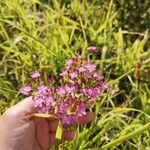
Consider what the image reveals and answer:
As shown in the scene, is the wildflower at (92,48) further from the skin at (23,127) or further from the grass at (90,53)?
the skin at (23,127)

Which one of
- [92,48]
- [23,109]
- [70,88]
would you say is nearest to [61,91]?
[70,88]

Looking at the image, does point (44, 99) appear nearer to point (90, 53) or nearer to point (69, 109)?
point (69, 109)

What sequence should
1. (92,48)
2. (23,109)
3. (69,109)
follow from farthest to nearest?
1. (92,48)
2. (23,109)
3. (69,109)

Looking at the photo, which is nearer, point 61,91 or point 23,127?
point 61,91

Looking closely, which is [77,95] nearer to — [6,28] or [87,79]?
[87,79]

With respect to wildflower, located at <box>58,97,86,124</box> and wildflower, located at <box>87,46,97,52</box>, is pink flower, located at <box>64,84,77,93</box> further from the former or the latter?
wildflower, located at <box>87,46,97,52</box>

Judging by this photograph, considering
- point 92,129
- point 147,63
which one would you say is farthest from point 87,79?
point 147,63
